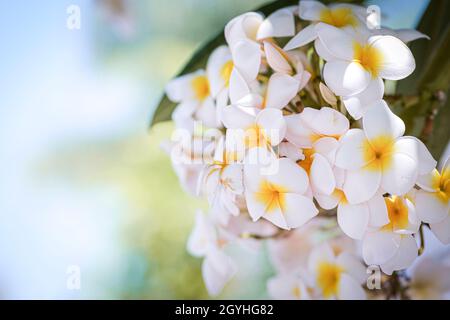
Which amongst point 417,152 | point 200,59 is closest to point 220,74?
point 200,59

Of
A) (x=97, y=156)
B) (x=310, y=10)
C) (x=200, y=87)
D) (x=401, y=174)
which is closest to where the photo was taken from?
(x=401, y=174)

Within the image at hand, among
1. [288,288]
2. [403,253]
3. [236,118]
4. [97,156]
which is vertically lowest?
[97,156]

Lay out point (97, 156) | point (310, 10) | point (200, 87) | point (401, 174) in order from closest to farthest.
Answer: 1. point (401, 174)
2. point (310, 10)
3. point (200, 87)
4. point (97, 156)

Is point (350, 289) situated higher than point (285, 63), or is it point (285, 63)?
point (285, 63)

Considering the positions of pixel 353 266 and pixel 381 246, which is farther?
pixel 353 266

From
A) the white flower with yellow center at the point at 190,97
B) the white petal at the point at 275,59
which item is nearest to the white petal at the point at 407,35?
the white petal at the point at 275,59

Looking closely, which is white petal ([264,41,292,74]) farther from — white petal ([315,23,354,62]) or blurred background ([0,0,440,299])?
blurred background ([0,0,440,299])

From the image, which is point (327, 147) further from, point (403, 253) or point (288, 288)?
point (288, 288)

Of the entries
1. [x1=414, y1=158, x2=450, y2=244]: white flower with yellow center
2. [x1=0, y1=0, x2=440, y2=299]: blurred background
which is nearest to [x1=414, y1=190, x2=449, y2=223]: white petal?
[x1=414, y1=158, x2=450, y2=244]: white flower with yellow center
